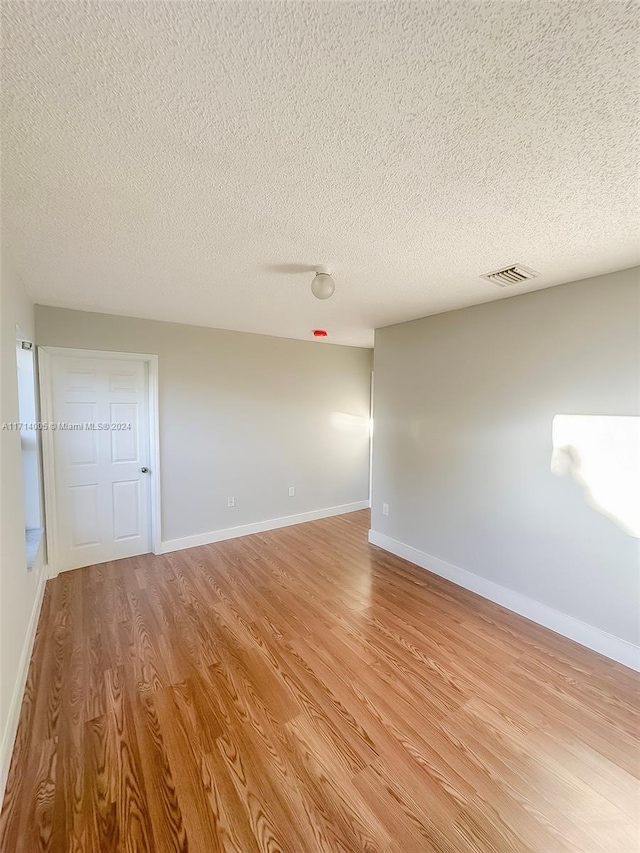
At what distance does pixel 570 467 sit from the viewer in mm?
2273

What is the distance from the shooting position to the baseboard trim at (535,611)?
2088 mm

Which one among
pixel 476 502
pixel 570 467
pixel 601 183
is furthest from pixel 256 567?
pixel 601 183

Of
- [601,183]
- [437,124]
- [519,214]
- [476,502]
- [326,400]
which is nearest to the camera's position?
[437,124]

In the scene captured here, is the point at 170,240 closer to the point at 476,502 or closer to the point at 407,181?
the point at 407,181

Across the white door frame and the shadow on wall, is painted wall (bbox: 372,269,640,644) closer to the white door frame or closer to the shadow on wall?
the shadow on wall

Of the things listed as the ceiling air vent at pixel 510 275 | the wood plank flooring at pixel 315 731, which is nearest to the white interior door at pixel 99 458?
the wood plank flooring at pixel 315 731

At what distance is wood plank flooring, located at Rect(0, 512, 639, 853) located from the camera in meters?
1.24

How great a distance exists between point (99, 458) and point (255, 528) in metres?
1.87

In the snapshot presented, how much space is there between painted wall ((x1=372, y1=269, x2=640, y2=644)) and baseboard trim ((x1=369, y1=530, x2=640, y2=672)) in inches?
1.8

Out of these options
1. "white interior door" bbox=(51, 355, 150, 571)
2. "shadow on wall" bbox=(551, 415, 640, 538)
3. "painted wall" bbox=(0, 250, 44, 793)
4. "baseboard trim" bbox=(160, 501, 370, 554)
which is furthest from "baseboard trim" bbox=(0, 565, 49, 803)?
"shadow on wall" bbox=(551, 415, 640, 538)

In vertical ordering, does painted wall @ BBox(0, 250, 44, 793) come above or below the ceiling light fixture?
below

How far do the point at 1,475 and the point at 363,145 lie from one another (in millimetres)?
2004

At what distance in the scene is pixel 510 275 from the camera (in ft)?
7.03

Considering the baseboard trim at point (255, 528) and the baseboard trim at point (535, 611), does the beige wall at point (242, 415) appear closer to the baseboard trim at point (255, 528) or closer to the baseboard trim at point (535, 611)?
the baseboard trim at point (255, 528)
